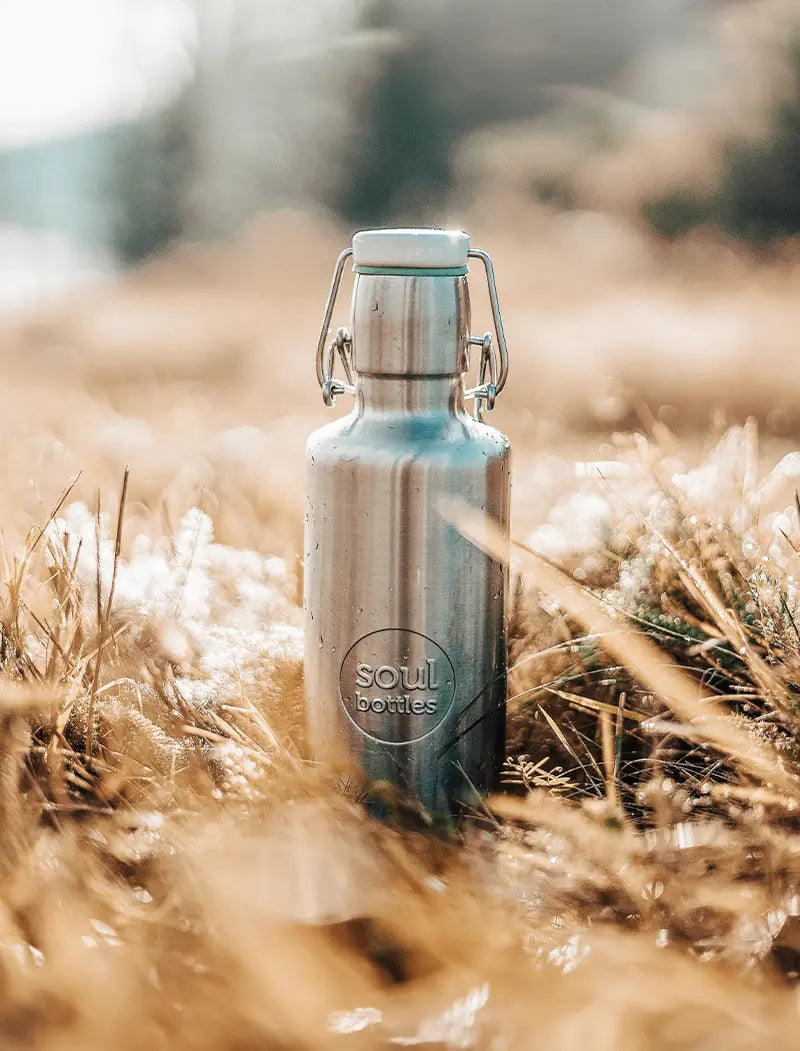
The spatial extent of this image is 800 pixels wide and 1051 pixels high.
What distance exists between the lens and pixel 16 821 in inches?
41.5

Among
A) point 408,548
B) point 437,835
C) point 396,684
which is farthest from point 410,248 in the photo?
point 437,835

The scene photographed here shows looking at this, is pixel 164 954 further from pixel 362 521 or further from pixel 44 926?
pixel 362 521

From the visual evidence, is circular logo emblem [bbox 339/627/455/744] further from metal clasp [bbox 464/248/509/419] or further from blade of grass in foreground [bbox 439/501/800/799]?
metal clasp [bbox 464/248/509/419]

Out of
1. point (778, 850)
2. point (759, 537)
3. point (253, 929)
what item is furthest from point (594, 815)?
point (759, 537)

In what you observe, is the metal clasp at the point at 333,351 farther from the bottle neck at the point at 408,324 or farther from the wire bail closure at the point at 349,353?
the bottle neck at the point at 408,324

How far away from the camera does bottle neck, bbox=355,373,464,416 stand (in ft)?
4.13

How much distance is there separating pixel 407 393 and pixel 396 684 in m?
0.33

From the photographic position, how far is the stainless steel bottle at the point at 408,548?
1.24m

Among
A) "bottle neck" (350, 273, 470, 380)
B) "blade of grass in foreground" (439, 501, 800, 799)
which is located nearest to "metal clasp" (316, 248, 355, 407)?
"bottle neck" (350, 273, 470, 380)

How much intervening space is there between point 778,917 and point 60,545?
0.92m

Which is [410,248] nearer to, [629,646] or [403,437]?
[403,437]

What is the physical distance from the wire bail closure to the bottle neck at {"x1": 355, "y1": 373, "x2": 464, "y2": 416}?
7 cm

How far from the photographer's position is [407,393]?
1261mm

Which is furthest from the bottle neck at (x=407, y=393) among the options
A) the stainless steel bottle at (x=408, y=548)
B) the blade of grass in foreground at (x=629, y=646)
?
the blade of grass in foreground at (x=629, y=646)
